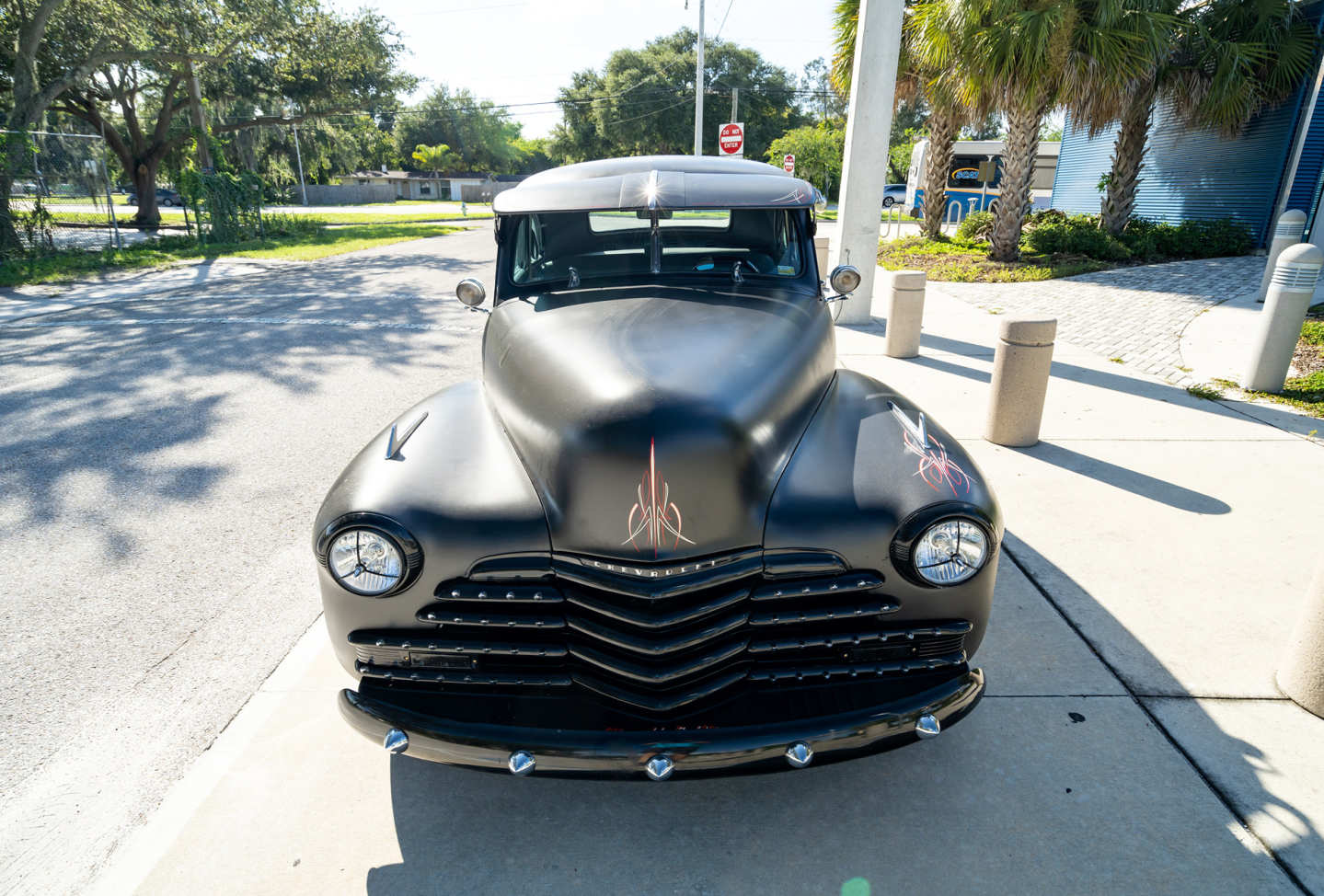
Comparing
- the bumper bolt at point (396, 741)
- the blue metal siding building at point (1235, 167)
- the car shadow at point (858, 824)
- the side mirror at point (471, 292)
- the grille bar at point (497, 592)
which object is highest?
the blue metal siding building at point (1235, 167)

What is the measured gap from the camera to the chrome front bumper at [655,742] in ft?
6.62

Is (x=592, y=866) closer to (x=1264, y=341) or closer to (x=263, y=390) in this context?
(x=263, y=390)

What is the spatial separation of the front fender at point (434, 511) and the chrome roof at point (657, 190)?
4.85 ft

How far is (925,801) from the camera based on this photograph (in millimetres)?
2461

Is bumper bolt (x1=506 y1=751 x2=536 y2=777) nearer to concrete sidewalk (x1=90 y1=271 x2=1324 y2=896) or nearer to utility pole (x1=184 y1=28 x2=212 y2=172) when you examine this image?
concrete sidewalk (x1=90 y1=271 x2=1324 y2=896)

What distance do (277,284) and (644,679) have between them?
14396 mm

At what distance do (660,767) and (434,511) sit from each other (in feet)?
3.33

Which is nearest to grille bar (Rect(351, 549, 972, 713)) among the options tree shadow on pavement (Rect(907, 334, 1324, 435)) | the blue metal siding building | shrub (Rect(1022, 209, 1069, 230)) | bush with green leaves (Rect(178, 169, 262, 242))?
tree shadow on pavement (Rect(907, 334, 1324, 435))

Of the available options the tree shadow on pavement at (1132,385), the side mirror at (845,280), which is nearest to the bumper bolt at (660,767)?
the side mirror at (845,280)

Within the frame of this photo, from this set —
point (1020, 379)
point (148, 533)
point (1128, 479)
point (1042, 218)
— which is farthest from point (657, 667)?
point (1042, 218)

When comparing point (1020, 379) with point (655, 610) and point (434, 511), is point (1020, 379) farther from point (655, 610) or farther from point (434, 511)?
point (434, 511)

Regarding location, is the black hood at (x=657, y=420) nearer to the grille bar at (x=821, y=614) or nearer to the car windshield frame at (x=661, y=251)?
the grille bar at (x=821, y=614)

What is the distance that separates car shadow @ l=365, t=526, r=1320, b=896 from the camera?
2191 mm

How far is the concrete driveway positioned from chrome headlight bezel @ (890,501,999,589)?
0.81 meters
